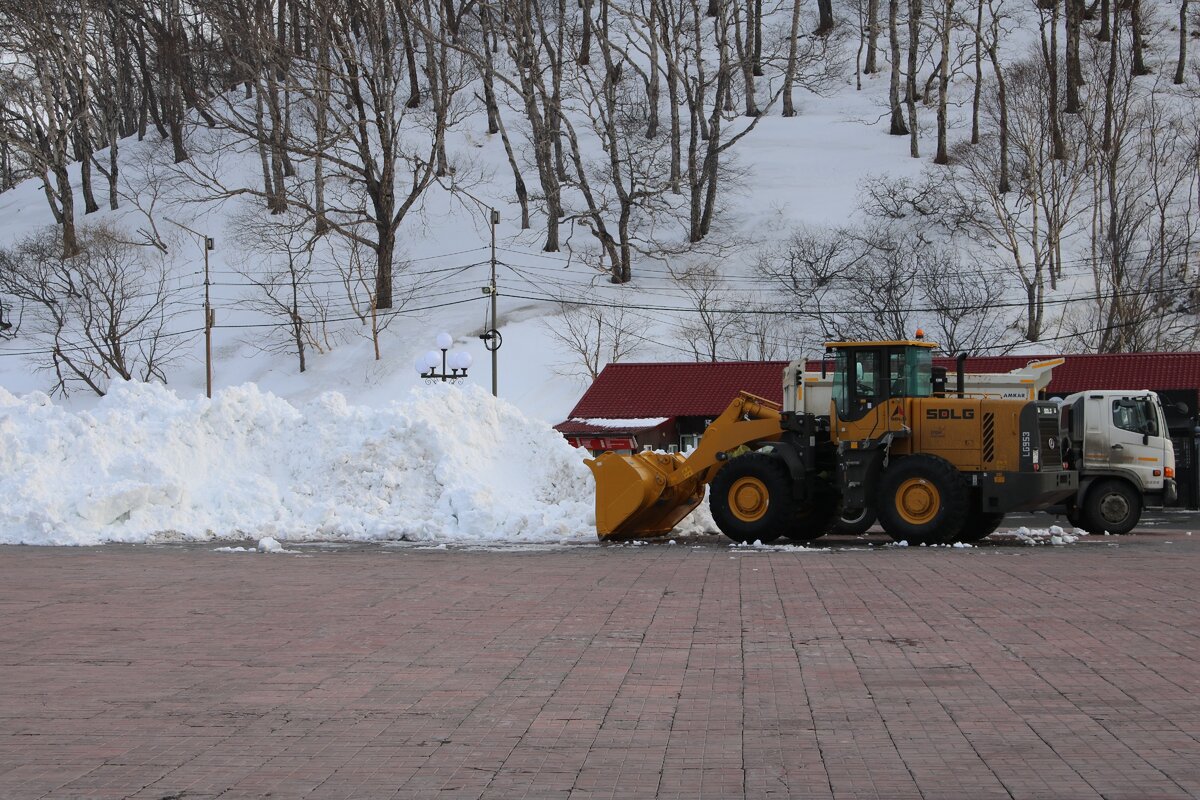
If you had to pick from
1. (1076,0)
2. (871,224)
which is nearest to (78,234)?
(871,224)

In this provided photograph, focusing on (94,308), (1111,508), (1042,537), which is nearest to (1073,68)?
(1111,508)

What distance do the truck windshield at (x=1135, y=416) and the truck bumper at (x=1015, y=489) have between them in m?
3.91

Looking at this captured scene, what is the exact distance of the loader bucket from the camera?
17656mm

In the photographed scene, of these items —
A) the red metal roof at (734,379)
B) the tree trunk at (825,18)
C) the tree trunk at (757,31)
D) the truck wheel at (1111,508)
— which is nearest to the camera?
the truck wheel at (1111,508)

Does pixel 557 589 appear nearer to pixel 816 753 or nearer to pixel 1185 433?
pixel 816 753

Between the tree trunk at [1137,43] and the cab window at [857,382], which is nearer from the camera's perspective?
the cab window at [857,382]

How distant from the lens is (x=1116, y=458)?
20.3 metres

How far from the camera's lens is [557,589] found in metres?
11.8

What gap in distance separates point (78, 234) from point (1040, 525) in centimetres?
5172

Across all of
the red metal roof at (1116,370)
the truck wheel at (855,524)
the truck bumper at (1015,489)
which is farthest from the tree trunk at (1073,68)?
the truck bumper at (1015,489)

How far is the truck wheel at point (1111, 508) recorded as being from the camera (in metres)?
19.8

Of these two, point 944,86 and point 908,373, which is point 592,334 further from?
point 908,373

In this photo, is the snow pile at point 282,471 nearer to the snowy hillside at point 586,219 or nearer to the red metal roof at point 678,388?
the snowy hillside at point 586,219

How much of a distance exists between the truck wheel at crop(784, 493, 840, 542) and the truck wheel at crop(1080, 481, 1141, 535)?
4476 mm
